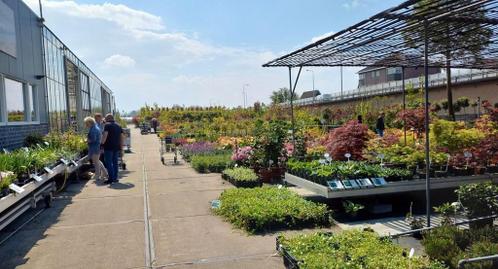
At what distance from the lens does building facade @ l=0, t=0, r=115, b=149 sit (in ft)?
31.9

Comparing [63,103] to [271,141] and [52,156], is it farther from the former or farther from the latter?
[271,141]

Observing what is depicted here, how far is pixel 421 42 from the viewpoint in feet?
24.8

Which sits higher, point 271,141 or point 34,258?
point 271,141

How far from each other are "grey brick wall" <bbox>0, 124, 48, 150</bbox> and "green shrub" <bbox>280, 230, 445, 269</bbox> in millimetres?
7276

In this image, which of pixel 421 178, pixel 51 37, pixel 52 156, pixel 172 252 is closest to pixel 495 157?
pixel 421 178

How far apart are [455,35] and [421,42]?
65 centimetres

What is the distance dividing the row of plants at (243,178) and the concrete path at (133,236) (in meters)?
0.59

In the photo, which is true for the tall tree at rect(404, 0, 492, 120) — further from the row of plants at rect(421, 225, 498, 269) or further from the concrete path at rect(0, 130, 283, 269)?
the concrete path at rect(0, 130, 283, 269)

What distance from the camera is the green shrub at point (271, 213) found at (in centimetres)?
594

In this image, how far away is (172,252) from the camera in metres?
5.13

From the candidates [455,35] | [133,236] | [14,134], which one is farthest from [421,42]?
[14,134]

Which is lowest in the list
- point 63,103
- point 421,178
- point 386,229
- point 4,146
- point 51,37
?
point 386,229

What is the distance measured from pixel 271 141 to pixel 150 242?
17.6 feet

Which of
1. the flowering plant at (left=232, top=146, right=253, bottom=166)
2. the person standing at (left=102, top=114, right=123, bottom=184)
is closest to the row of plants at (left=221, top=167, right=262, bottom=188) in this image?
the flowering plant at (left=232, top=146, right=253, bottom=166)
